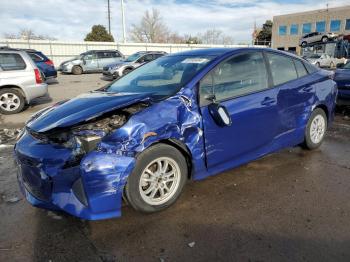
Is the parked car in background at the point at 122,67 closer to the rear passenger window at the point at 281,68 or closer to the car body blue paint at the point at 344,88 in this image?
the car body blue paint at the point at 344,88

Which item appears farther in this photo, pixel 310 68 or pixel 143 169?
pixel 310 68

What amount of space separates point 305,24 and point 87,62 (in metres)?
45.4

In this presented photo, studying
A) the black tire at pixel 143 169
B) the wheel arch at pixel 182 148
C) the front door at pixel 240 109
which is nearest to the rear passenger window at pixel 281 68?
the front door at pixel 240 109

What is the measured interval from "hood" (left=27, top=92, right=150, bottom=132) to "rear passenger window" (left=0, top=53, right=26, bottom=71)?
608cm

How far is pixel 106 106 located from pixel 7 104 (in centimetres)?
666

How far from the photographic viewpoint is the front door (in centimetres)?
337

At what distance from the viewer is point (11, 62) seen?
8594 millimetres

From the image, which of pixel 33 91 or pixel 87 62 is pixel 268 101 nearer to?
pixel 33 91

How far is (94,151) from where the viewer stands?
2666 millimetres

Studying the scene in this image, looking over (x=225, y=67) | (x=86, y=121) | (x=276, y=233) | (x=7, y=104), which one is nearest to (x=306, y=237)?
(x=276, y=233)

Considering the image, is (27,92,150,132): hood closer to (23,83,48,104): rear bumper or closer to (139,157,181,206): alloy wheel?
(139,157,181,206): alloy wheel

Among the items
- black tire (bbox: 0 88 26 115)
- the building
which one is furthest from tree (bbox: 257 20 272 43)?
black tire (bbox: 0 88 26 115)

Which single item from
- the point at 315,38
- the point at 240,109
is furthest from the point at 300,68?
the point at 315,38

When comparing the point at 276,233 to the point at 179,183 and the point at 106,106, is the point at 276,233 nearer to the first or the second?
the point at 179,183
